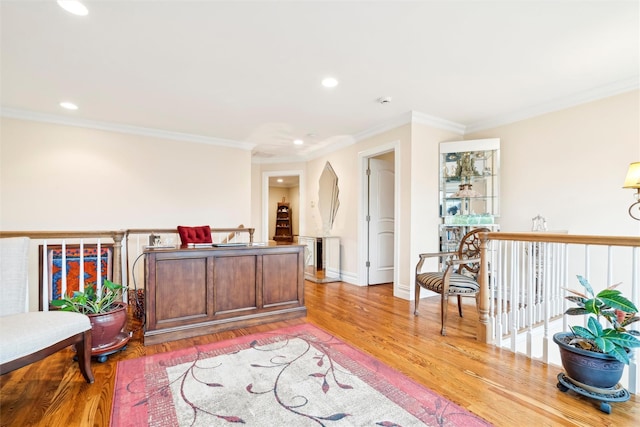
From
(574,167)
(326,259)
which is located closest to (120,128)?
(326,259)

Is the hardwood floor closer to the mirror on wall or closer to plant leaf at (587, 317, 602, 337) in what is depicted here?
plant leaf at (587, 317, 602, 337)

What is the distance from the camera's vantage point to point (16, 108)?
3.83 metres

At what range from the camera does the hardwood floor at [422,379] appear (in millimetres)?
1633

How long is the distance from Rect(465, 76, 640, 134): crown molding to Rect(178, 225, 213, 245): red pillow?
4236 millimetres

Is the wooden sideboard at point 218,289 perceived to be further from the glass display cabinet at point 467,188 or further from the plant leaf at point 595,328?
the plant leaf at point 595,328

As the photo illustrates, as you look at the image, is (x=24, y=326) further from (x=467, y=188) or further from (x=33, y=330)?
(x=467, y=188)

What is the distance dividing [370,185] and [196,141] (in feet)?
10.0

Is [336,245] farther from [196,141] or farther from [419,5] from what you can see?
[419,5]

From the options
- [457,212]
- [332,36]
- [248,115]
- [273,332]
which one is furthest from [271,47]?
[457,212]

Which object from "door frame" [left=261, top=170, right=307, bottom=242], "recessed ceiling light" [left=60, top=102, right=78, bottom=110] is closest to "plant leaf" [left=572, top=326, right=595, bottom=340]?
"door frame" [left=261, top=170, right=307, bottom=242]

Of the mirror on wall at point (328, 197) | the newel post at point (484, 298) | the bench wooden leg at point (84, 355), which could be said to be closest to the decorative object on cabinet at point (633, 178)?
the newel post at point (484, 298)

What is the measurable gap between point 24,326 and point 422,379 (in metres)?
2.41

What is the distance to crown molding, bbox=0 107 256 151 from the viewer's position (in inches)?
155

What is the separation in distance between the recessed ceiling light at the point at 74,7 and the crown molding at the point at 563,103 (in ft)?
14.9
